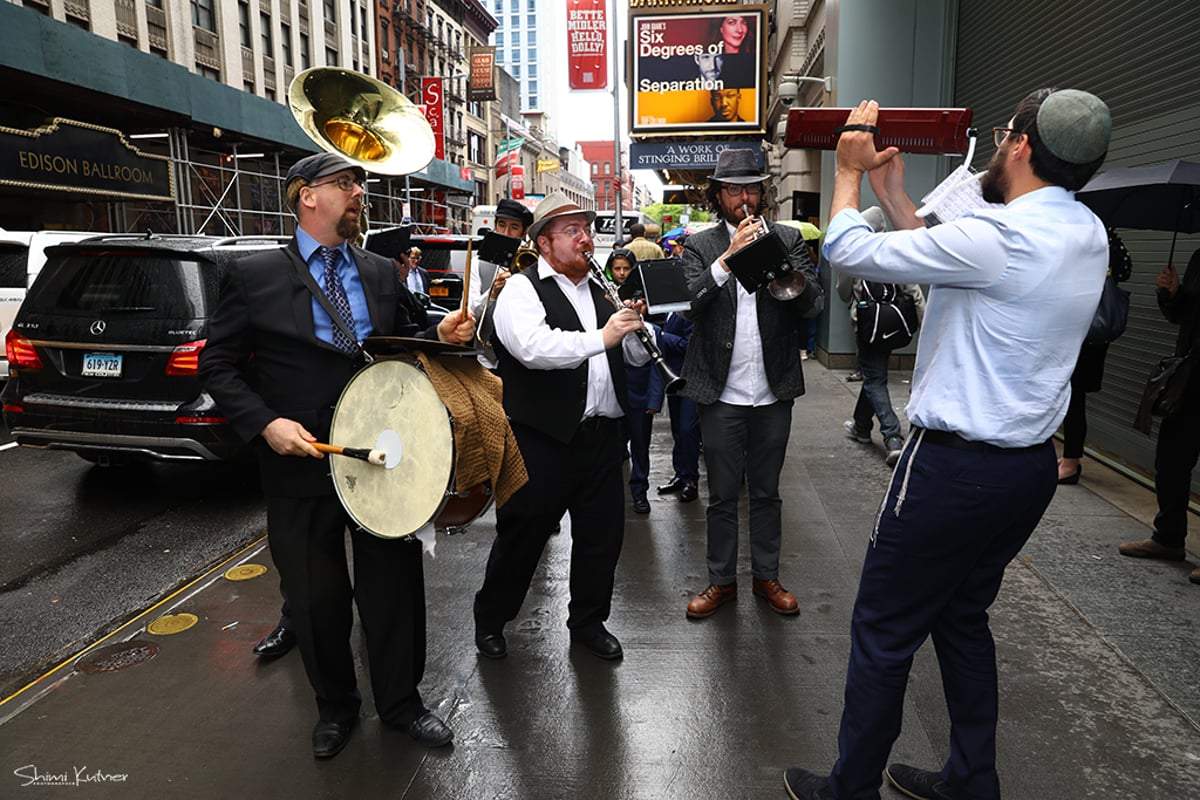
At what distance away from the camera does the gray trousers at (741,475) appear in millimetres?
4137

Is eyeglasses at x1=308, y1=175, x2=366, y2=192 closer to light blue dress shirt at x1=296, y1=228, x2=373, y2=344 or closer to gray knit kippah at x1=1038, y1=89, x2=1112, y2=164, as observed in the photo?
light blue dress shirt at x1=296, y1=228, x2=373, y2=344

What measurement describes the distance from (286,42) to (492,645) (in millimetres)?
37863

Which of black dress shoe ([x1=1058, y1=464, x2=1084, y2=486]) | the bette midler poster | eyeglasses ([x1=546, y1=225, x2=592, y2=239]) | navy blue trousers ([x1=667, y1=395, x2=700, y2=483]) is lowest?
black dress shoe ([x1=1058, y1=464, x2=1084, y2=486])

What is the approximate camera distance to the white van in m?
9.40

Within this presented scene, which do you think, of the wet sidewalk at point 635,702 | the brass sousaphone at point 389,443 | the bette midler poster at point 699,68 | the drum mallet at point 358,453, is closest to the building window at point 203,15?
the bette midler poster at point 699,68

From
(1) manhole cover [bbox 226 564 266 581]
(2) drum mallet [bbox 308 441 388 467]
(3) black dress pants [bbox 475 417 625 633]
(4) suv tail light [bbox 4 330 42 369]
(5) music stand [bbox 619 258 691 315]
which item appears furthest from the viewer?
(4) suv tail light [bbox 4 330 42 369]

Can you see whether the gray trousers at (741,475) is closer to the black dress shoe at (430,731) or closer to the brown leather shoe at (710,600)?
the brown leather shoe at (710,600)

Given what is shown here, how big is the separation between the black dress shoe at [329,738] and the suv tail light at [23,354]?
14.9 ft

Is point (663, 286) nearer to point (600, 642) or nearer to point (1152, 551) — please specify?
point (600, 642)

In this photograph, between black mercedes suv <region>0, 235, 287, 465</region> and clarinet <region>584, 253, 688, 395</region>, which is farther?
black mercedes suv <region>0, 235, 287, 465</region>

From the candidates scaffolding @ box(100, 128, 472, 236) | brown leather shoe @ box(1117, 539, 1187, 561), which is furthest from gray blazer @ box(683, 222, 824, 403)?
scaffolding @ box(100, 128, 472, 236)

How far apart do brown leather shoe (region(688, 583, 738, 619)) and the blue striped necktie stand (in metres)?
2.11

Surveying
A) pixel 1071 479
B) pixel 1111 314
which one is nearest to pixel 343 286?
pixel 1111 314

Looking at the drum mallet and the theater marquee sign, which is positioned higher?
the theater marquee sign
